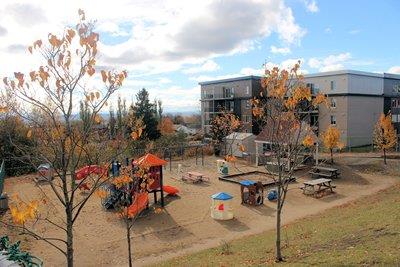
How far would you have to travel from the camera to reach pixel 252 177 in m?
29.1

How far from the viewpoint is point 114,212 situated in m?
20.9

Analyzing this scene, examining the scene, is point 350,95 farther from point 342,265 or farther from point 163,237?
point 342,265

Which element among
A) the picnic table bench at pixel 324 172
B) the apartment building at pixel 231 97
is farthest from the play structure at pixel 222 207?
the apartment building at pixel 231 97

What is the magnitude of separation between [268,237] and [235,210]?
543 cm

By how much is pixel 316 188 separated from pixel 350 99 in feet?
79.4

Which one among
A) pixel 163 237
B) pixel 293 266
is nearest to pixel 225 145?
pixel 163 237

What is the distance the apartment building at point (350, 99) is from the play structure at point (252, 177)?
12206mm

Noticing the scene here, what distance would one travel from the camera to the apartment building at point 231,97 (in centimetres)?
5519

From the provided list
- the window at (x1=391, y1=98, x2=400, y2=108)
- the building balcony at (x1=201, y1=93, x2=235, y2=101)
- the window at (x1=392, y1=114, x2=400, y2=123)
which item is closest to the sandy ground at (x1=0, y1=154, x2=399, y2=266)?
the window at (x1=392, y1=114, x2=400, y2=123)

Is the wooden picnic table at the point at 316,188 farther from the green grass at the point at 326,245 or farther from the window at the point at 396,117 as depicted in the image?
the window at the point at 396,117

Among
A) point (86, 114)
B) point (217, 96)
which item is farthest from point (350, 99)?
point (86, 114)

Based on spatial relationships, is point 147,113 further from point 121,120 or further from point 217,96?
point 121,120

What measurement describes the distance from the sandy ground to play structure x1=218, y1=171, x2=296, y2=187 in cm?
64

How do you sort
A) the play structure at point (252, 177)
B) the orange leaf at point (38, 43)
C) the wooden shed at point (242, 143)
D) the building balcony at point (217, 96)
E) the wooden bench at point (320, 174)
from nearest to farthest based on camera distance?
the orange leaf at point (38, 43)
the play structure at point (252, 177)
the wooden bench at point (320, 174)
the wooden shed at point (242, 143)
the building balcony at point (217, 96)
